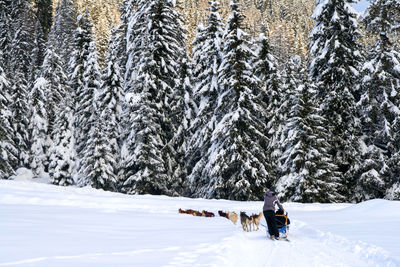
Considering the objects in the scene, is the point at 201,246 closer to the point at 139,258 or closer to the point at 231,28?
the point at 139,258

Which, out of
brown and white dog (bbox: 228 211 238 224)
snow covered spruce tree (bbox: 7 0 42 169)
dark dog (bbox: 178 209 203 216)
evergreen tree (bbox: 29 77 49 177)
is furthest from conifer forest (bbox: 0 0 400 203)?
brown and white dog (bbox: 228 211 238 224)

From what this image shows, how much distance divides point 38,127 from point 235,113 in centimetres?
2646

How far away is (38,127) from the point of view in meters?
39.8

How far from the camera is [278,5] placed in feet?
630

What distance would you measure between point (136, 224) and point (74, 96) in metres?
27.1

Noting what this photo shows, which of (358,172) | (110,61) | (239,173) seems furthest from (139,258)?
(110,61)

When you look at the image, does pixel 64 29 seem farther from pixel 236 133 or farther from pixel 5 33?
pixel 236 133

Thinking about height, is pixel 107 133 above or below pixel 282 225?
above

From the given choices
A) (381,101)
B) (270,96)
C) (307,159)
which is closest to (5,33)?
(270,96)

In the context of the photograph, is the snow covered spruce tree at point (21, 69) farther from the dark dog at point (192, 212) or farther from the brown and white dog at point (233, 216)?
the brown and white dog at point (233, 216)

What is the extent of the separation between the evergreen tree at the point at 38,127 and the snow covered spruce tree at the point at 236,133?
23384mm

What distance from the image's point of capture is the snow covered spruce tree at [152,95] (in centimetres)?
2586

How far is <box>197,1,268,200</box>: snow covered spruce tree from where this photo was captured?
2325 cm

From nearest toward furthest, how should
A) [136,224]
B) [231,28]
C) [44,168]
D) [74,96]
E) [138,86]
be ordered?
[136,224] → [231,28] → [138,86] → [74,96] → [44,168]
